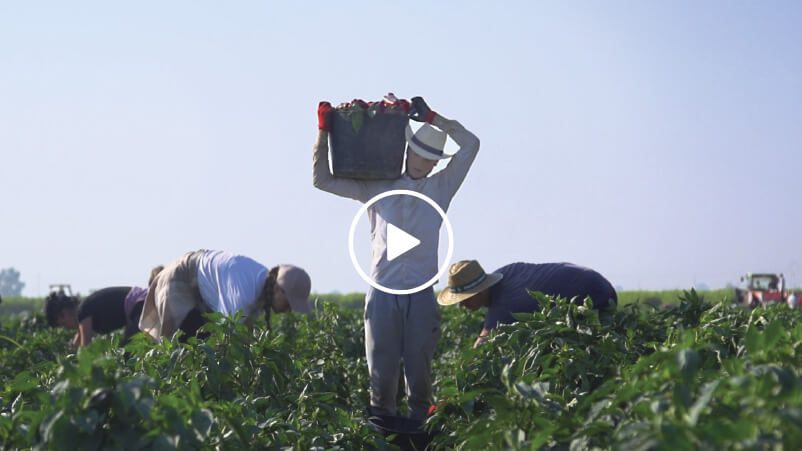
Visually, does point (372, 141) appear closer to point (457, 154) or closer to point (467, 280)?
point (457, 154)

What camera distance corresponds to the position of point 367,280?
6059 millimetres

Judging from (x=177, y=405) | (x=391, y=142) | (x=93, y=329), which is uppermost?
(x=391, y=142)

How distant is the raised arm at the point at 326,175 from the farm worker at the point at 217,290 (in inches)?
23.1

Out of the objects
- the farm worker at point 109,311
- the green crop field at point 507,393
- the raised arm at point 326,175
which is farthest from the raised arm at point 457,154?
the farm worker at point 109,311

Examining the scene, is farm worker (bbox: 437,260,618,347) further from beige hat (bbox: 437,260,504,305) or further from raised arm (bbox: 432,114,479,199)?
raised arm (bbox: 432,114,479,199)

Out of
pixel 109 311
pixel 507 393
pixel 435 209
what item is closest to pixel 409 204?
pixel 435 209

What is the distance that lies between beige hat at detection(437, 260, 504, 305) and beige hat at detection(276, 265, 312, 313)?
33.2 inches

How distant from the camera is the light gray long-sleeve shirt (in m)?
5.93

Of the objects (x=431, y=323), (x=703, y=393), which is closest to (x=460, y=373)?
(x=431, y=323)

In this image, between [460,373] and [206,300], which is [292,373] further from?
[206,300]

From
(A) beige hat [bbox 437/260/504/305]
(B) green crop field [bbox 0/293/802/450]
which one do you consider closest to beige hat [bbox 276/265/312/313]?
(B) green crop field [bbox 0/293/802/450]

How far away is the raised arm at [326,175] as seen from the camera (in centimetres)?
611

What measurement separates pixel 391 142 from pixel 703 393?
155 inches

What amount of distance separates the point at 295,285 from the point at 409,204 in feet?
2.80
